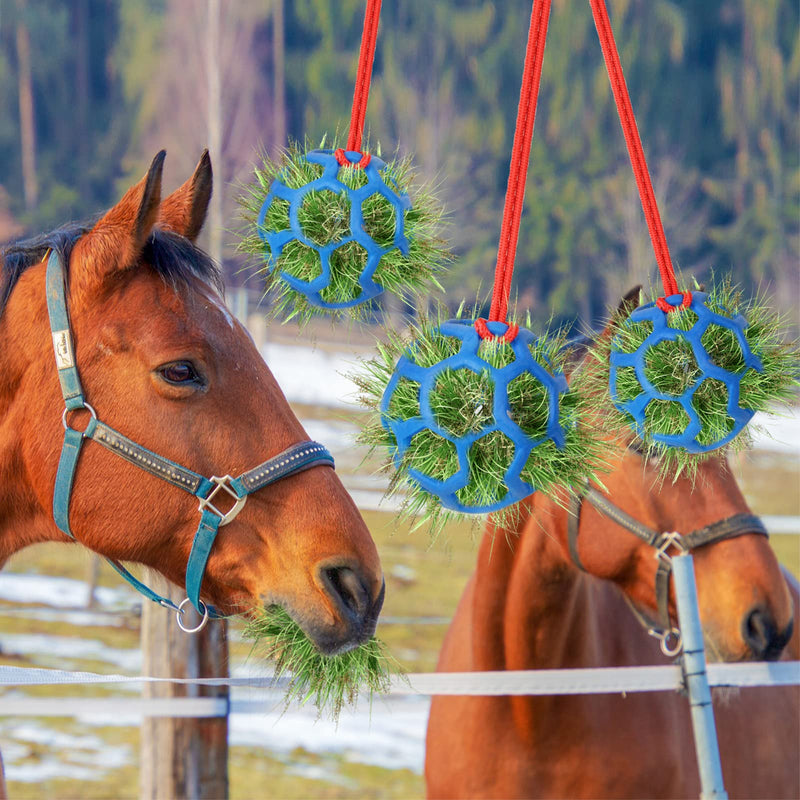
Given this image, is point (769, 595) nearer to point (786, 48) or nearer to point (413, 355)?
point (413, 355)

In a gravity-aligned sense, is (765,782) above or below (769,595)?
below

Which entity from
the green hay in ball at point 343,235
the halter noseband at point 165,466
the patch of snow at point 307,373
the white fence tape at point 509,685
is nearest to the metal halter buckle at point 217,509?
the halter noseband at point 165,466

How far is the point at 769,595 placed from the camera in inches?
101

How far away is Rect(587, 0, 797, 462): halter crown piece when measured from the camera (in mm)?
1571

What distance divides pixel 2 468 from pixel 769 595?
75.0 inches

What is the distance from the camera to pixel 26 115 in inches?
864

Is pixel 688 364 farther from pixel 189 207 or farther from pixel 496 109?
pixel 496 109

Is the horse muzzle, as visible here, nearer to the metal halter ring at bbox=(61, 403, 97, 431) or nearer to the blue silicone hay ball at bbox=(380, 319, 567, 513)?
the blue silicone hay ball at bbox=(380, 319, 567, 513)

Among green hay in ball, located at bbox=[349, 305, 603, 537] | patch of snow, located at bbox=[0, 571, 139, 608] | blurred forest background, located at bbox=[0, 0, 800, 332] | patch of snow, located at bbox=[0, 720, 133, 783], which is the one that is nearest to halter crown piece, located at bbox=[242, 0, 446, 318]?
green hay in ball, located at bbox=[349, 305, 603, 537]

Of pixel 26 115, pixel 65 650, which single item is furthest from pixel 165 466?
pixel 26 115

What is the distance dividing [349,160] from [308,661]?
0.86m

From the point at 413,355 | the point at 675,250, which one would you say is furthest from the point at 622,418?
the point at 675,250

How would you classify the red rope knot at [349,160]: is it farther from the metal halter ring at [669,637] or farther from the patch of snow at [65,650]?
the patch of snow at [65,650]

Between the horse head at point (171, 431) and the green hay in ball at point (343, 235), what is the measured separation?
17 cm
